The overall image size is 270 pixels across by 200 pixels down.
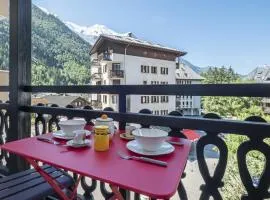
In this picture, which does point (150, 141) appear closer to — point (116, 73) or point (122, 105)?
point (122, 105)

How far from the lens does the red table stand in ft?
2.37

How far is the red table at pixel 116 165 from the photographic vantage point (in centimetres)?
72

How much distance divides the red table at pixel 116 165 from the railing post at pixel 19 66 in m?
1.04

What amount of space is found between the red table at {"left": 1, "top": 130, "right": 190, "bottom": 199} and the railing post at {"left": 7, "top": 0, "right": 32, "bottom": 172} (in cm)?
104

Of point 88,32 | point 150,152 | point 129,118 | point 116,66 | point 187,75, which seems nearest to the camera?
point 150,152

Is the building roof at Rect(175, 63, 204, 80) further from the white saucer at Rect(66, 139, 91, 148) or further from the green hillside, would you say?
the white saucer at Rect(66, 139, 91, 148)

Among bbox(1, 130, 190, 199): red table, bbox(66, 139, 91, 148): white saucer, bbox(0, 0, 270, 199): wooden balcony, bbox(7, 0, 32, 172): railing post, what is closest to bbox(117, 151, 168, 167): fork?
bbox(1, 130, 190, 199): red table

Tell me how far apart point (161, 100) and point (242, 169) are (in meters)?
0.71

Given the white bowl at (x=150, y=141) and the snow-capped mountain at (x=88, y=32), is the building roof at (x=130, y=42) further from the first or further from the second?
the white bowl at (x=150, y=141)

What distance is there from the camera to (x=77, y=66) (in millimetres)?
2375

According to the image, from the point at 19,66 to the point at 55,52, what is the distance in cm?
44

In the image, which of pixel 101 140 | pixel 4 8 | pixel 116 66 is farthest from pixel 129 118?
pixel 4 8

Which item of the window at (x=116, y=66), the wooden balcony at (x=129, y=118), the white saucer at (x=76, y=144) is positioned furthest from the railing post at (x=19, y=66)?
the white saucer at (x=76, y=144)

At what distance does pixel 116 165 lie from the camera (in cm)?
90
